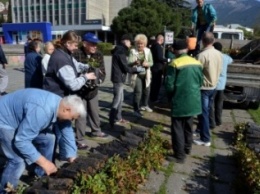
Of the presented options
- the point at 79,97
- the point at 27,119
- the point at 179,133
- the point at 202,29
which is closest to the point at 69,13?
the point at 202,29

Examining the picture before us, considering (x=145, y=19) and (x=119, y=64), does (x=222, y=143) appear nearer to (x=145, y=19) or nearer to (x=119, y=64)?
(x=119, y=64)

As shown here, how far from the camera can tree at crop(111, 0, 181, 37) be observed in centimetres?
5091

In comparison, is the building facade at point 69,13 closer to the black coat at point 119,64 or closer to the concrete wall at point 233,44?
the concrete wall at point 233,44

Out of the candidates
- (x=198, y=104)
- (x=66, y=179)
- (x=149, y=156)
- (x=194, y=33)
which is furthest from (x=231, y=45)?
(x=66, y=179)

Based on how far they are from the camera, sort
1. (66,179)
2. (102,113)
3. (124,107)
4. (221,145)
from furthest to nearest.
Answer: (124,107)
(102,113)
(221,145)
(66,179)

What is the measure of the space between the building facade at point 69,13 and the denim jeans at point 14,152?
6315cm

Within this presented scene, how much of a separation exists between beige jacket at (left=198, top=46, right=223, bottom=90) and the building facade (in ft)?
201

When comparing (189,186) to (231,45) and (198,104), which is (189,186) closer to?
(198,104)

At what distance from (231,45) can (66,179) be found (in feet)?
27.1

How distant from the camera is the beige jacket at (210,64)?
5340mm

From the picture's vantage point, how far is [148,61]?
664cm

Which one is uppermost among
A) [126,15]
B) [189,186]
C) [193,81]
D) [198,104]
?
[126,15]

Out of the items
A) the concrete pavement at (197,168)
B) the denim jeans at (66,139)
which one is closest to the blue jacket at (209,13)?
the concrete pavement at (197,168)

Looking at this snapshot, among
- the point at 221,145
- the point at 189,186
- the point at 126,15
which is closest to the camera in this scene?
the point at 189,186
